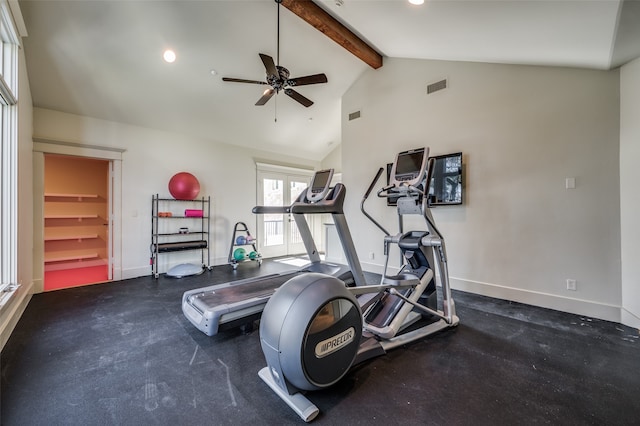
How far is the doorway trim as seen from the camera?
393 centimetres

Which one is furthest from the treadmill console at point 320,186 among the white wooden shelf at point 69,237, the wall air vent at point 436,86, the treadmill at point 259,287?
the white wooden shelf at point 69,237

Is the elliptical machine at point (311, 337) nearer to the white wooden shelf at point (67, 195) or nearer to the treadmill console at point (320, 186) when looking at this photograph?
the treadmill console at point (320, 186)

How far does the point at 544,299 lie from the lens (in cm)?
323

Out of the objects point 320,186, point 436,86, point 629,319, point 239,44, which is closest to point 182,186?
point 239,44

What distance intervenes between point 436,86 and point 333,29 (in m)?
1.83

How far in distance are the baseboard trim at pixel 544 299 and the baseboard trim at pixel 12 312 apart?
5.19 metres

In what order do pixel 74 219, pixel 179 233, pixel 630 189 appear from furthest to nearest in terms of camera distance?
pixel 74 219 < pixel 179 233 < pixel 630 189

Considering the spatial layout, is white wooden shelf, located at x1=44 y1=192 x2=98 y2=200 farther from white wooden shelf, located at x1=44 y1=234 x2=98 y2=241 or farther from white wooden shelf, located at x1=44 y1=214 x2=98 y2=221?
white wooden shelf, located at x1=44 y1=234 x2=98 y2=241

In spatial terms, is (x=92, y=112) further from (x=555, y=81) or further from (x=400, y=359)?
(x=555, y=81)

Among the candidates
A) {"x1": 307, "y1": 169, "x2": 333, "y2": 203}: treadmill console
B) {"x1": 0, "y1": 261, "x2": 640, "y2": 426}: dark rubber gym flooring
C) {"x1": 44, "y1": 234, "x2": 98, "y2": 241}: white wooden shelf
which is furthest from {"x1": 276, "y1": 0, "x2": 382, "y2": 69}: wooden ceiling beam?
{"x1": 44, "y1": 234, "x2": 98, "y2": 241}: white wooden shelf

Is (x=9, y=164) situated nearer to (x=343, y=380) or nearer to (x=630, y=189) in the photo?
(x=343, y=380)

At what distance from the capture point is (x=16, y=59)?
2896 mm

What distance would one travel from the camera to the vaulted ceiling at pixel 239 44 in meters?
2.45

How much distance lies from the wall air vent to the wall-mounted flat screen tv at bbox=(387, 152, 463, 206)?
109 centimetres
